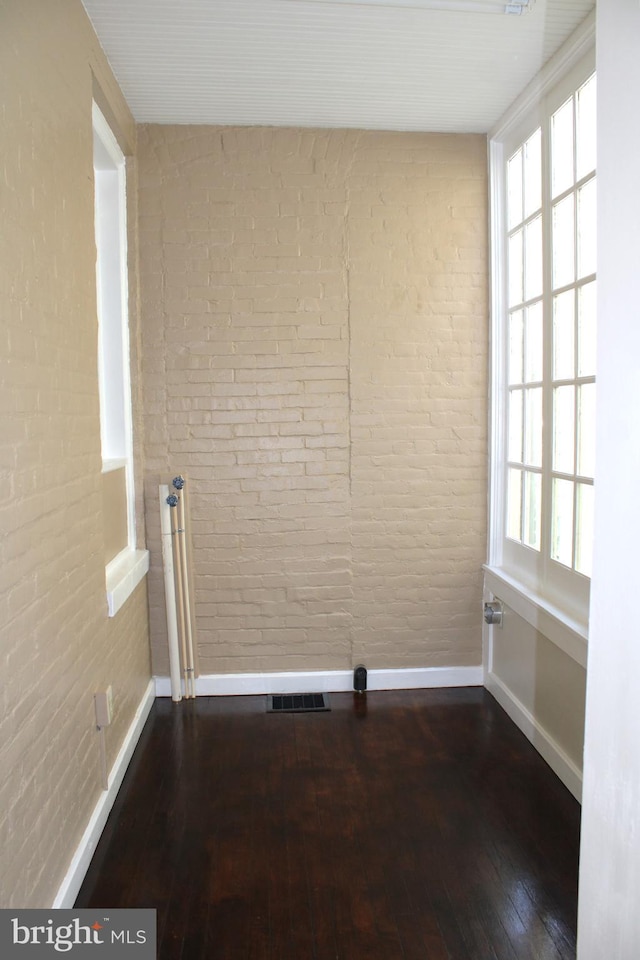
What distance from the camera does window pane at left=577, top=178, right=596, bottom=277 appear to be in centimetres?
271

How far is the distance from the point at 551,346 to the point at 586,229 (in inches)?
19.5

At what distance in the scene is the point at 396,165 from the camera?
12.1ft

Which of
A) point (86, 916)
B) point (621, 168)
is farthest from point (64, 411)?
point (621, 168)

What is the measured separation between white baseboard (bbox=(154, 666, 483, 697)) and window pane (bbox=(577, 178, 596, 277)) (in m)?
2.16

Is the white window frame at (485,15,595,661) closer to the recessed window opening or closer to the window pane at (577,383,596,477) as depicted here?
the window pane at (577,383,596,477)

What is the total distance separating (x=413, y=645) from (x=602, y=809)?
8.65 ft

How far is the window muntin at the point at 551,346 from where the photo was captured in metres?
2.78

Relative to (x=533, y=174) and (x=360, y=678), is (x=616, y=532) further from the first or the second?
(x=360, y=678)

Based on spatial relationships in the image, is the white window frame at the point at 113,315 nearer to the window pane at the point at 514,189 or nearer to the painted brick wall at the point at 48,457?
the painted brick wall at the point at 48,457

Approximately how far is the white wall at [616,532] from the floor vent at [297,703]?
94.5 inches

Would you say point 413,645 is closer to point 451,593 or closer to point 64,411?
point 451,593

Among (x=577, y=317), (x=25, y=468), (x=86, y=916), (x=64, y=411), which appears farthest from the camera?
(x=577, y=317)

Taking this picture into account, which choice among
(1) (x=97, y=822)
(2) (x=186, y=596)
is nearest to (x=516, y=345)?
(2) (x=186, y=596)

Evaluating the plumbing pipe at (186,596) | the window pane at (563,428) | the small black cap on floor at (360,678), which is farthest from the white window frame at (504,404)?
the plumbing pipe at (186,596)
